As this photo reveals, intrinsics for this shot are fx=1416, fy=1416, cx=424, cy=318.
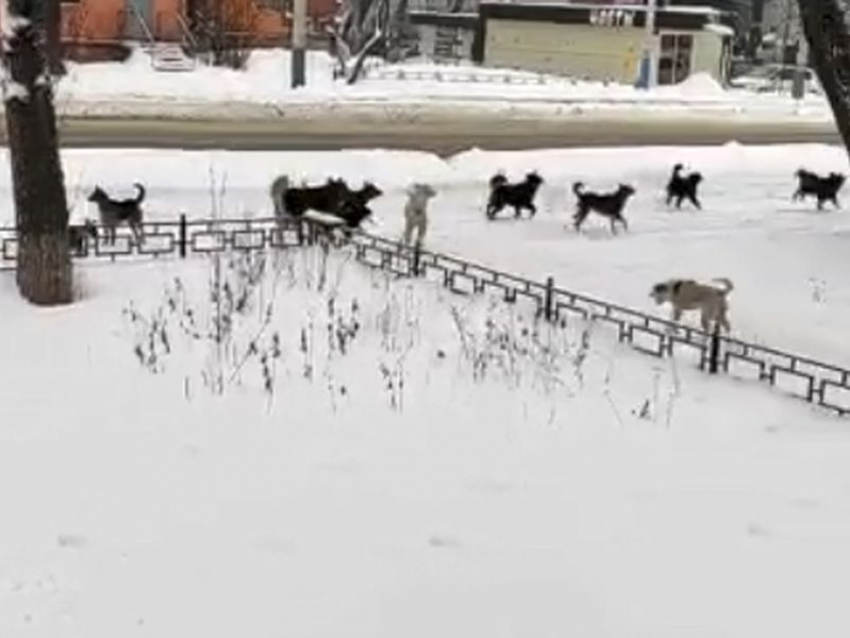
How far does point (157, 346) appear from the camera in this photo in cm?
936

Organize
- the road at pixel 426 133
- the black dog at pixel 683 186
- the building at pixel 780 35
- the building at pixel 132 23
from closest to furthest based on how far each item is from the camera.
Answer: the black dog at pixel 683 186
the road at pixel 426 133
the building at pixel 132 23
the building at pixel 780 35

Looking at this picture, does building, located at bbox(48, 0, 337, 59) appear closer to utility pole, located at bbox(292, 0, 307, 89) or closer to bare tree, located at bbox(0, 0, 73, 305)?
utility pole, located at bbox(292, 0, 307, 89)

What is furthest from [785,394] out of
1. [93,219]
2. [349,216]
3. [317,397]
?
[93,219]

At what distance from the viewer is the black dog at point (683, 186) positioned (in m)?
20.4

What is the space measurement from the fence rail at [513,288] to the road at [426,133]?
29.4 ft

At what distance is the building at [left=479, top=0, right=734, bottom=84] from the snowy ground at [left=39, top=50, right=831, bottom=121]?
2.06m

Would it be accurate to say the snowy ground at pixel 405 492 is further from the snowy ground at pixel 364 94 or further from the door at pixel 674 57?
the door at pixel 674 57

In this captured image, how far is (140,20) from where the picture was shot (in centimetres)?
4181

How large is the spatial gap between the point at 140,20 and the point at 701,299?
3398 centimetres

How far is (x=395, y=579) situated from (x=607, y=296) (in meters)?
7.56

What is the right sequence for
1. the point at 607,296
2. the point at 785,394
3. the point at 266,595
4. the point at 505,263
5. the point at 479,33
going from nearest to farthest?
the point at 266,595 < the point at 785,394 < the point at 607,296 < the point at 505,263 < the point at 479,33

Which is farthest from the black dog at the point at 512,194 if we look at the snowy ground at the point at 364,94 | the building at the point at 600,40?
the building at the point at 600,40

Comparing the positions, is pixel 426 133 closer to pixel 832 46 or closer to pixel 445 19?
pixel 832 46

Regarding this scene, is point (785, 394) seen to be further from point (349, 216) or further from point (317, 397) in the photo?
point (349, 216)
